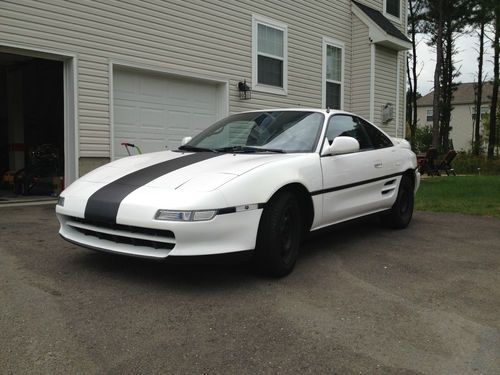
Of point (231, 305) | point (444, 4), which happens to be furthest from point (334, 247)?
point (444, 4)

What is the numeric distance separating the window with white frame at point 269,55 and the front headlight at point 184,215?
7659 millimetres

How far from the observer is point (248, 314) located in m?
2.97

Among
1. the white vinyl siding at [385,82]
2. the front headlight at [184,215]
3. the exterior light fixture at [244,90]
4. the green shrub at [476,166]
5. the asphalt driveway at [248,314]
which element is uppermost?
the white vinyl siding at [385,82]

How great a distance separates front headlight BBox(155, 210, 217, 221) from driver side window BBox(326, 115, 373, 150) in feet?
5.86

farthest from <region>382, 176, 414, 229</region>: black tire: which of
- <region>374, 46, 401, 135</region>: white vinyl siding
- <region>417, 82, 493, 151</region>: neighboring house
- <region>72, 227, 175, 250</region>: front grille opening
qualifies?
<region>417, 82, 493, 151</region>: neighboring house

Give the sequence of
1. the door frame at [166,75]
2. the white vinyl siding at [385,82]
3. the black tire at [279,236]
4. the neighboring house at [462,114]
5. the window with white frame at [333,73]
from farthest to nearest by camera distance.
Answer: the neighboring house at [462,114] < the white vinyl siding at [385,82] < the window with white frame at [333,73] < the door frame at [166,75] < the black tire at [279,236]

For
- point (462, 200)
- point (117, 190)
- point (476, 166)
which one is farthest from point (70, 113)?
point (476, 166)

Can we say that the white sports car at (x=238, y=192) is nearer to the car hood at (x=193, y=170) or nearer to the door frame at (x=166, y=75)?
the car hood at (x=193, y=170)

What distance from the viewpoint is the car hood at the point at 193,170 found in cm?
338

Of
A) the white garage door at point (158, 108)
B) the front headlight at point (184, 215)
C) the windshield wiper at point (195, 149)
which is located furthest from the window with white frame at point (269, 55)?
the front headlight at point (184, 215)

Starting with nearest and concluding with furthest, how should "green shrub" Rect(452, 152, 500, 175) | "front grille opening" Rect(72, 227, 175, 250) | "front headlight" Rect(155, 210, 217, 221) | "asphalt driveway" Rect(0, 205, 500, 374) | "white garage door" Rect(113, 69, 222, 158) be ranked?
"asphalt driveway" Rect(0, 205, 500, 374) → "front headlight" Rect(155, 210, 217, 221) → "front grille opening" Rect(72, 227, 175, 250) → "white garage door" Rect(113, 69, 222, 158) → "green shrub" Rect(452, 152, 500, 175)

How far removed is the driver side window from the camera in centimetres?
460

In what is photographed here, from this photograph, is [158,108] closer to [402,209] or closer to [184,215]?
[402,209]

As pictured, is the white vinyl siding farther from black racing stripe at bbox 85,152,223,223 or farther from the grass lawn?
black racing stripe at bbox 85,152,223,223
